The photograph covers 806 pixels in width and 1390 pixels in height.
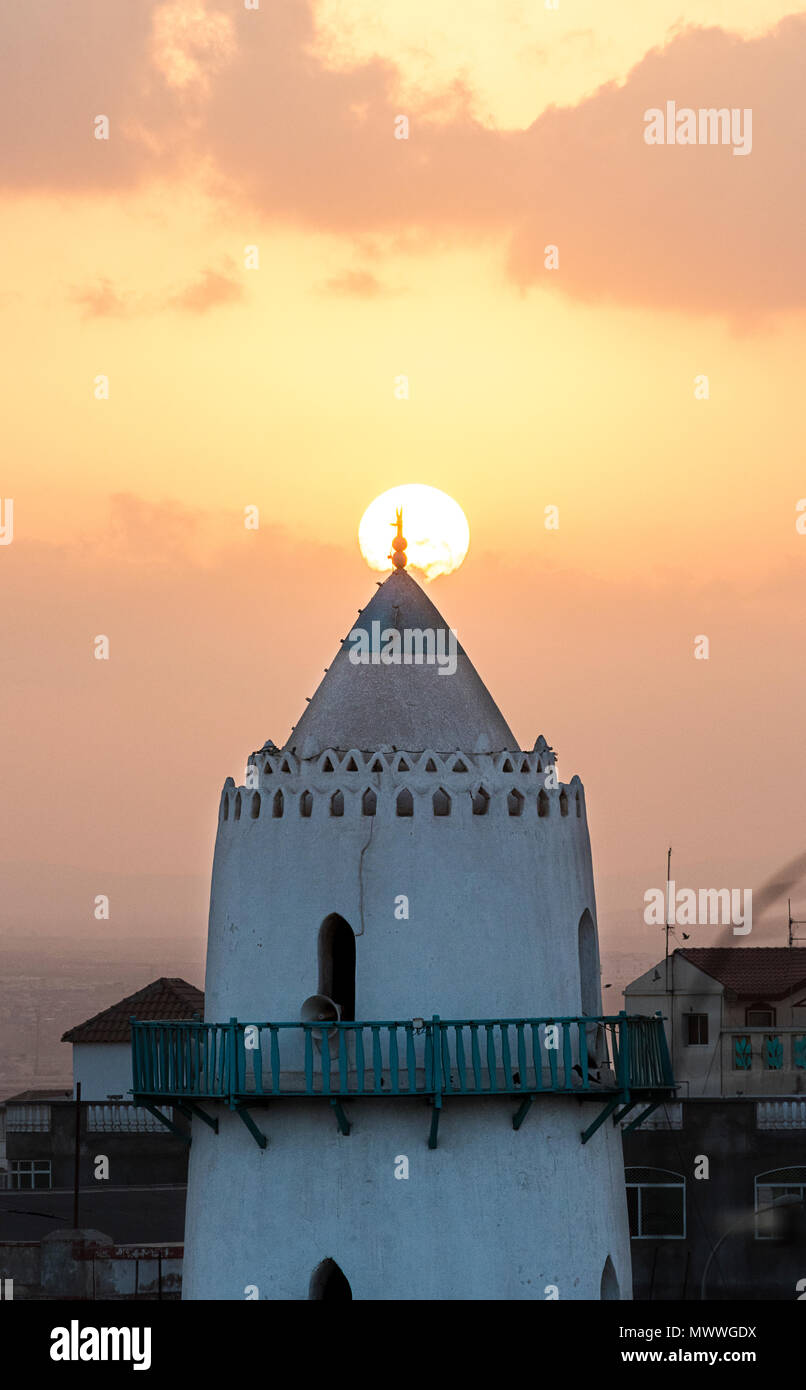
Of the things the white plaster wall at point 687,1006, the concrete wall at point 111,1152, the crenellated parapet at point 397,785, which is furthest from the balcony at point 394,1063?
the white plaster wall at point 687,1006

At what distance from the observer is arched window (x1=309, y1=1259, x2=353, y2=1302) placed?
35.8 meters

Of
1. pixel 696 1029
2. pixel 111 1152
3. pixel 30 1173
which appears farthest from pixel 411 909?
pixel 696 1029

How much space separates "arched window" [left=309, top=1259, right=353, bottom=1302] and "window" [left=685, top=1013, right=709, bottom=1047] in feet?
196

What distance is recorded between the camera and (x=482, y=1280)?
3550 cm

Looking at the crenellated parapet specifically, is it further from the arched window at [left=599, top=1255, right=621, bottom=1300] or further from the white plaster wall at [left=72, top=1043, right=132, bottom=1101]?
the white plaster wall at [left=72, top=1043, right=132, bottom=1101]

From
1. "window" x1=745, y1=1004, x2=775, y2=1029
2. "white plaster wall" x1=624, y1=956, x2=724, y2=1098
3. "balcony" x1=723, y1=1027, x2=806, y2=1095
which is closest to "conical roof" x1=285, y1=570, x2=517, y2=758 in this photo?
"balcony" x1=723, y1=1027, x2=806, y2=1095

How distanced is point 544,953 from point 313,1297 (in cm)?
576

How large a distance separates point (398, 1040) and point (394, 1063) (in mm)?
560

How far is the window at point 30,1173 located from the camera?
72.8 meters

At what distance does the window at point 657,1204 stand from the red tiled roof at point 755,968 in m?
23.1
